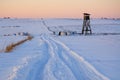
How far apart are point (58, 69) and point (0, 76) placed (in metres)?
2.22

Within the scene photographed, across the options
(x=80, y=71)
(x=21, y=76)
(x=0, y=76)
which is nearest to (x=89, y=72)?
(x=80, y=71)

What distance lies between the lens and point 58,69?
31.4 feet

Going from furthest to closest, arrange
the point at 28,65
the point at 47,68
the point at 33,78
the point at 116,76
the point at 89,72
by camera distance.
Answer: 1. the point at 28,65
2. the point at 47,68
3. the point at 89,72
4. the point at 116,76
5. the point at 33,78

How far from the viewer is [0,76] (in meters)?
8.23

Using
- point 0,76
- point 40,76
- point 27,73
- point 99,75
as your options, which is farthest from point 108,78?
point 0,76

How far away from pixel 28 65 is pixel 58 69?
56.0 inches

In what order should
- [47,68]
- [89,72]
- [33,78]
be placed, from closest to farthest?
[33,78] < [89,72] < [47,68]

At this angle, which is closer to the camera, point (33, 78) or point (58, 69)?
point (33, 78)

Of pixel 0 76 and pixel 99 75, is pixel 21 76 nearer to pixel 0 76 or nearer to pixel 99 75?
pixel 0 76

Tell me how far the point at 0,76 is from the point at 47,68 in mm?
1960

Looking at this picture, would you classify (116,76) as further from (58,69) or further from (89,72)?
(58,69)

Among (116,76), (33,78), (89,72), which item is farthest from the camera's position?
(89,72)

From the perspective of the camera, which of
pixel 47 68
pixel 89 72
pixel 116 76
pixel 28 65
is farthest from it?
pixel 28 65

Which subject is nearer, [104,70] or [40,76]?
[40,76]
